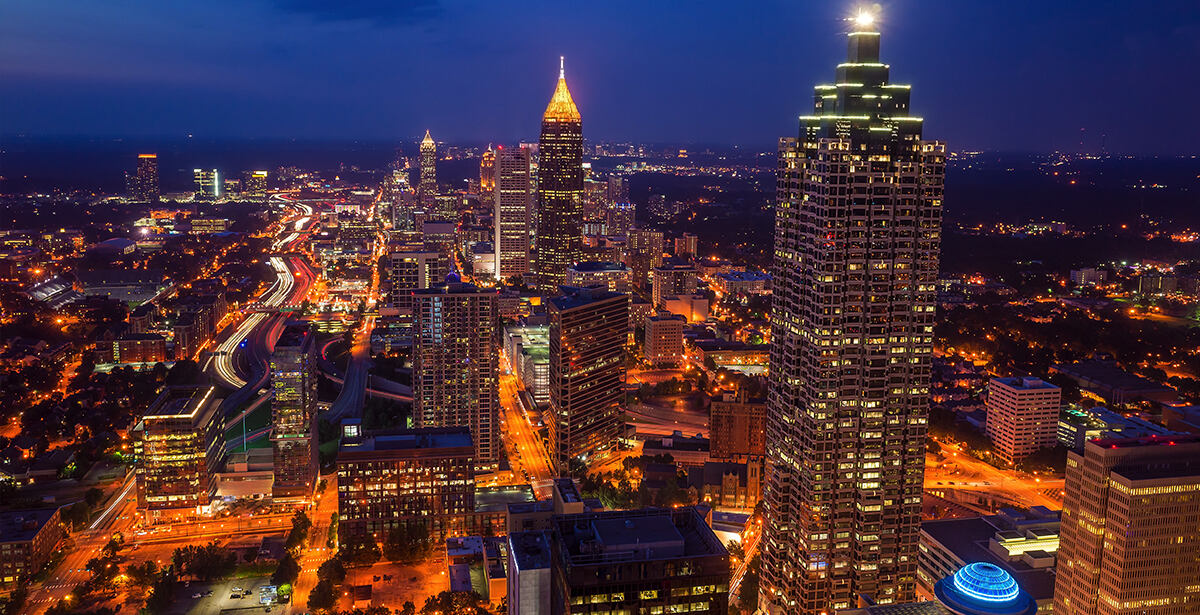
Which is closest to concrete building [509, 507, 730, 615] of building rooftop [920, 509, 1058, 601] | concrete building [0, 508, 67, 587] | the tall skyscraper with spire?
building rooftop [920, 509, 1058, 601]

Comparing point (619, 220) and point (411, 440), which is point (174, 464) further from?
point (619, 220)

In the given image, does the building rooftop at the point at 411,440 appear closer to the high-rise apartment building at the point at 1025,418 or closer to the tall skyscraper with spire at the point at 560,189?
the high-rise apartment building at the point at 1025,418

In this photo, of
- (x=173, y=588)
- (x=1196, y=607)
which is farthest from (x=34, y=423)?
(x=1196, y=607)

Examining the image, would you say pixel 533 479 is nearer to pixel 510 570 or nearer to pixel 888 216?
pixel 510 570

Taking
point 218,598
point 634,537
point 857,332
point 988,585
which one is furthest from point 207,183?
point 988,585

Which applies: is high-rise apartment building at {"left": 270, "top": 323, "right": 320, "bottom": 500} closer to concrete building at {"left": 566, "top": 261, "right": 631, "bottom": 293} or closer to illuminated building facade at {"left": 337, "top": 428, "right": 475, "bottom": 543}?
illuminated building facade at {"left": 337, "top": 428, "right": 475, "bottom": 543}

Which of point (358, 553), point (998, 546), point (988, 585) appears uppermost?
point (988, 585)
